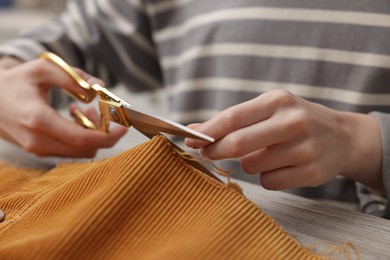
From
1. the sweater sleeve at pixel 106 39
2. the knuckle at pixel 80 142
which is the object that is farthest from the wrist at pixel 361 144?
the sweater sleeve at pixel 106 39

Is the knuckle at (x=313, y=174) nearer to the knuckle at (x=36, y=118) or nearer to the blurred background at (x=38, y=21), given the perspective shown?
the knuckle at (x=36, y=118)

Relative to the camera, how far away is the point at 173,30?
0.74 m

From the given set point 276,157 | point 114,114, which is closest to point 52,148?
point 114,114

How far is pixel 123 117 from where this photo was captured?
42cm

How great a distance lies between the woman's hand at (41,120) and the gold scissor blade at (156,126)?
0.33ft

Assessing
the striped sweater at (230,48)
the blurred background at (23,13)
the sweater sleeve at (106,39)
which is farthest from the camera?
Result: the blurred background at (23,13)

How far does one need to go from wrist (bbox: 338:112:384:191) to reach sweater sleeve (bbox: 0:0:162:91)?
39cm

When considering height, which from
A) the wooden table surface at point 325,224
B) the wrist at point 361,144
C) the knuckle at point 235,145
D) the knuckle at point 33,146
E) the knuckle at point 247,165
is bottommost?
the wooden table surface at point 325,224

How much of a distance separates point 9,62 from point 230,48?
10.4 inches

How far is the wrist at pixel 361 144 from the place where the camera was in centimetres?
45

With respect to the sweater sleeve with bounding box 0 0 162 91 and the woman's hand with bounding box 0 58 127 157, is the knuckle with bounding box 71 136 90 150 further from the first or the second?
the sweater sleeve with bounding box 0 0 162 91

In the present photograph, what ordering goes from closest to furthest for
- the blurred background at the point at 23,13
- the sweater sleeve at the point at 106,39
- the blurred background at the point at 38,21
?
the sweater sleeve at the point at 106,39, the blurred background at the point at 38,21, the blurred background at the point at 23,13

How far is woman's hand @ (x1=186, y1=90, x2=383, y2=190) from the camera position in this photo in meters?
0.38

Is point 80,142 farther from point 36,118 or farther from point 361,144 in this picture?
point 361,144
